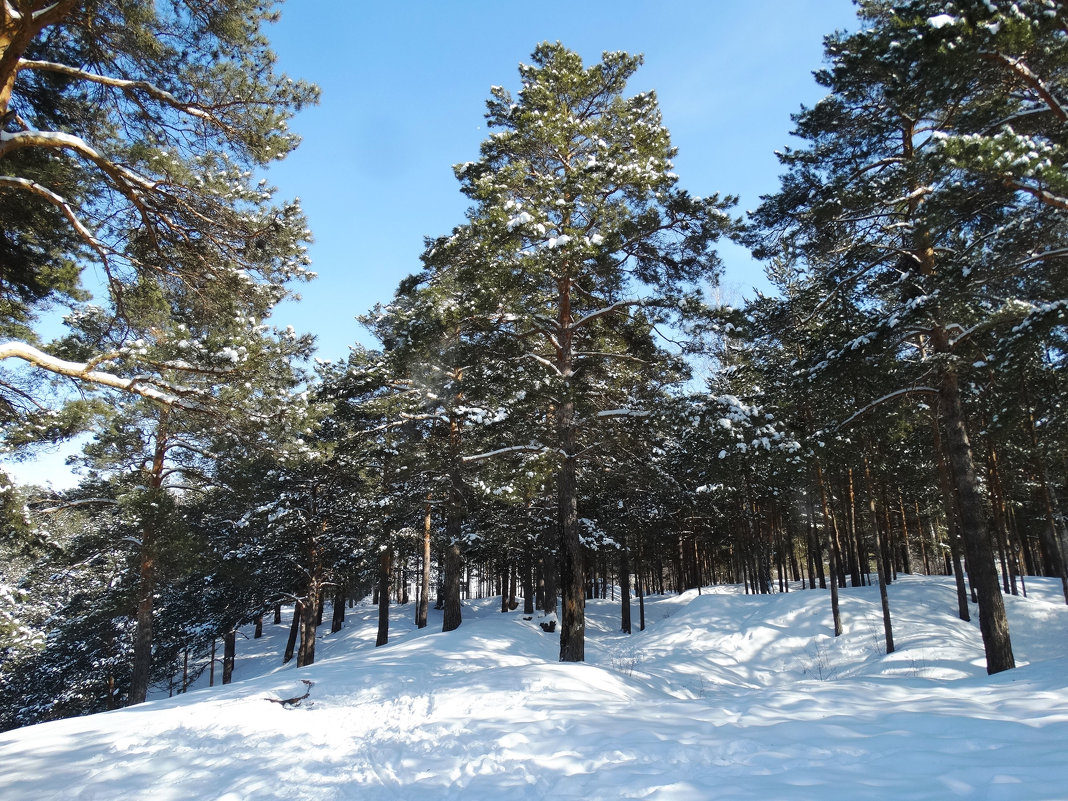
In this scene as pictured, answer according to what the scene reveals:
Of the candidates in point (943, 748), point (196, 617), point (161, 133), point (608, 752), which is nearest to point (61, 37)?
point (161, 133)

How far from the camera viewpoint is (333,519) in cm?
2255

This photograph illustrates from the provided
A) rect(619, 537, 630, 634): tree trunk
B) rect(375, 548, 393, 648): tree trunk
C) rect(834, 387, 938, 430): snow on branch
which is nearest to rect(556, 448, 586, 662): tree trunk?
rect(834, 387, 938, 430): snow on branch

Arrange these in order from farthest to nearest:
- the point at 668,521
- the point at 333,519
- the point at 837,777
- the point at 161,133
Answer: the point at 668,521 → the point at 333,519 → the point at 161,133 → the point at 837,777

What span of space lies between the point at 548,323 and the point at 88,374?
323 inches

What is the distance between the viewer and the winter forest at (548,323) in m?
6.64

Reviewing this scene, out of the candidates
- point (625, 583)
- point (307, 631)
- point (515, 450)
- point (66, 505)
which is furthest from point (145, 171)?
point (625, 583)

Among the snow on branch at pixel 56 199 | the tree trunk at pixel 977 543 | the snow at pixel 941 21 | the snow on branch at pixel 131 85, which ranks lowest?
the tree trunk at pixel 977 543

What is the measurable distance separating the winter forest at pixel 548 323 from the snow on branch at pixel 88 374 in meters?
0.05

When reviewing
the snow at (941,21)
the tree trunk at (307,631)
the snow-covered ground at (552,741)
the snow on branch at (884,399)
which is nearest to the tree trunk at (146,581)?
the tree trunk at (307,631)

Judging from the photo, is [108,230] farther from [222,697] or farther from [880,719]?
[880,719]

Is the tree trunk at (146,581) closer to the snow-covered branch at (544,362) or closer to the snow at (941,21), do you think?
the snow-covered branch at (544,362)

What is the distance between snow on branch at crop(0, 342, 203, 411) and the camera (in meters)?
5.34

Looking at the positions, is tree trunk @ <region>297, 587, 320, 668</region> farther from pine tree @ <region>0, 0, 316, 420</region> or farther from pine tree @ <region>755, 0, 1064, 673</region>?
pine tree @ <region>755, 0, 1064, 673</region>

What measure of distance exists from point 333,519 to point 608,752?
19495 millimetres
